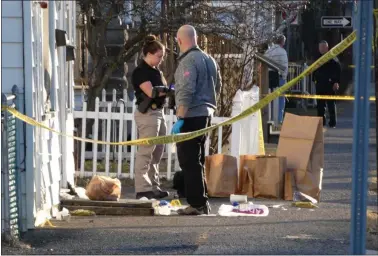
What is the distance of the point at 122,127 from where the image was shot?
11.5m

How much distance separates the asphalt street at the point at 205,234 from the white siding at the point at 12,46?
1266 mm

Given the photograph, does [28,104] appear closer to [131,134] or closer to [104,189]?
[104,189]

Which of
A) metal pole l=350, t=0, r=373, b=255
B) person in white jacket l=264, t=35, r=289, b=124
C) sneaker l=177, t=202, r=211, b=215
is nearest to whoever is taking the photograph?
metal pole l=350, t=0, r=373, b=255

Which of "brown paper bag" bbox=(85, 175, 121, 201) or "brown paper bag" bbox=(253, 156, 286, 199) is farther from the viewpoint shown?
"brown paper bag" bbox=(253, 156, 286, 199)

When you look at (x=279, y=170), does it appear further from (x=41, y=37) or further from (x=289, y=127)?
(x=41, y=37)

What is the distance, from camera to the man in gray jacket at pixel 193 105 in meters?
8.66

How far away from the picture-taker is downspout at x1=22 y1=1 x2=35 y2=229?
25.2 ft

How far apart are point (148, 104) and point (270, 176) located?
59.8 inches

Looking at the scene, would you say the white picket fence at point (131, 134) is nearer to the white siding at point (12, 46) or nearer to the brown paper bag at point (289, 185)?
the brown paper bag at point (289, 185)

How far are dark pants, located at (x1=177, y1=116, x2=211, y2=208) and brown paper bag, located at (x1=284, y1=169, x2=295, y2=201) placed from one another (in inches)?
56.8

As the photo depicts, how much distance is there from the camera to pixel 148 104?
32.4 ft

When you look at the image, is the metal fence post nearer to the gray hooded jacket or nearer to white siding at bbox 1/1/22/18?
white siding at bbox 1/1/22/18

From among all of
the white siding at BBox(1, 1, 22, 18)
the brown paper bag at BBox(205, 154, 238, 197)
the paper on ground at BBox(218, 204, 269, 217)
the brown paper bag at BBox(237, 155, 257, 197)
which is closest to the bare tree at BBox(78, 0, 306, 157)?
the brown paper bag at BBox(237, 155, 257, 197)

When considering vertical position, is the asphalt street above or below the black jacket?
below
